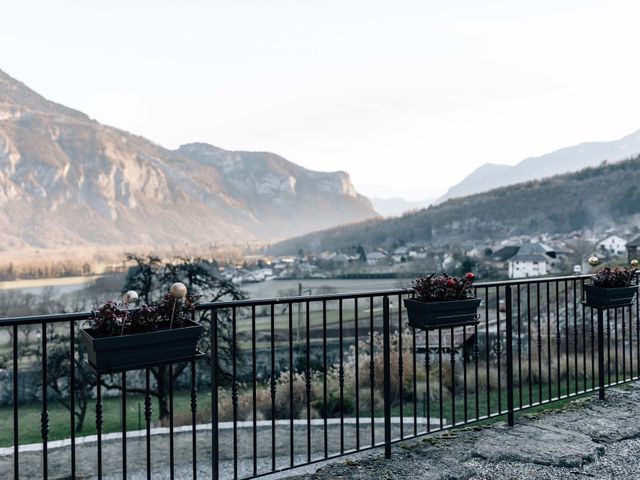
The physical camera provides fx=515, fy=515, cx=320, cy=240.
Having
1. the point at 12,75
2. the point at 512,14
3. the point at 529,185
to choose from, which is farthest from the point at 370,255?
the point at 12,75

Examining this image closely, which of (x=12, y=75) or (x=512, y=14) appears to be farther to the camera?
(x=12, y=75)

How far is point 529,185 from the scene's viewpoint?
2137 inches

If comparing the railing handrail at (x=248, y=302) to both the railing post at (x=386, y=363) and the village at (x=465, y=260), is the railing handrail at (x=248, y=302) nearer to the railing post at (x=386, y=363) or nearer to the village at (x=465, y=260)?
the railing post at (x=386, y=363)

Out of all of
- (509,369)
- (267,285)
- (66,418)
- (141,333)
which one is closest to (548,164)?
(267,285)

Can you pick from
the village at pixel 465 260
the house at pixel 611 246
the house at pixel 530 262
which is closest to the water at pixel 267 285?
the village at pixel 465 260

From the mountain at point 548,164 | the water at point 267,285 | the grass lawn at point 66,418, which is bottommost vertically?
the grass lawn at point 66,418

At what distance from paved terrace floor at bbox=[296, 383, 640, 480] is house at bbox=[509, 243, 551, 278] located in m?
35.0

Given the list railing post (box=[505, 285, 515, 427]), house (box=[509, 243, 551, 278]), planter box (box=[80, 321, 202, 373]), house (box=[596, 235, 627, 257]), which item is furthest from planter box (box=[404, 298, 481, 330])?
house (box=[596, 235, 627, 257])

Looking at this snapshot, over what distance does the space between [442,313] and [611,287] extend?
5.86ft

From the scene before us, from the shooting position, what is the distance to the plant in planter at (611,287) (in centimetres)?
393

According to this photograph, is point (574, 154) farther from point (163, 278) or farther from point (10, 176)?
point (163, 278)

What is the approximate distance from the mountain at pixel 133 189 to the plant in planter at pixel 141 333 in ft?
226

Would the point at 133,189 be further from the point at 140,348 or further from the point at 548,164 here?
the point at 548,164

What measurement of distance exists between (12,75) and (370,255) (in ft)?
326
